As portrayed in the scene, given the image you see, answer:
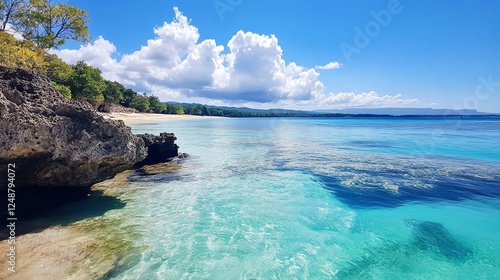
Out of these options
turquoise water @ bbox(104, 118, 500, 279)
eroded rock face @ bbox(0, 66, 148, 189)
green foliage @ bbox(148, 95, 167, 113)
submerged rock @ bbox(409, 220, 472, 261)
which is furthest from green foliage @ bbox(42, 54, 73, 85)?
green foliage @ bbox(148, 95, 167, 113)

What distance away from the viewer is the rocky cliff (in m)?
7.41

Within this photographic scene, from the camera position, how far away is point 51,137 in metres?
8.10

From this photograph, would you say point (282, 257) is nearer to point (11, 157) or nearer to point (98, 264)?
point (98, 264)

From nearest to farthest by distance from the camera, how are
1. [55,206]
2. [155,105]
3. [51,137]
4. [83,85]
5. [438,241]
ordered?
[438,241]
[51,137]
[55,206]
[83,85]
[155,105]

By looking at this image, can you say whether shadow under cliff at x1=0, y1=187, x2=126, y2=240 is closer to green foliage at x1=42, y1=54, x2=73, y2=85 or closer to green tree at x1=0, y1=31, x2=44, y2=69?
green tree at x1=0, y1=31, x2=44, y2=69

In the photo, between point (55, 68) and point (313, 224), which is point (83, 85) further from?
point (313, 224)

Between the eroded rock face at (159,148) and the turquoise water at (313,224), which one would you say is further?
the eroded rock face at (159,148)

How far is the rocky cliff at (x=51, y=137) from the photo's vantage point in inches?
292

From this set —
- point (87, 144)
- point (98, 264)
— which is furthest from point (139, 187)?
point (98, 264)

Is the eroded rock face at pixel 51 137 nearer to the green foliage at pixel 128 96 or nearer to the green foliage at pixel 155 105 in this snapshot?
the green foliage at pixel 128 96

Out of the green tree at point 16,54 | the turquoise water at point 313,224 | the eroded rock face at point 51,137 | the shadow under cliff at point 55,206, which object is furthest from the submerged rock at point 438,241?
the green tree at point 16,54

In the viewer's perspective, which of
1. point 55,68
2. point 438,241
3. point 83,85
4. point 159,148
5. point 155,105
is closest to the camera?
point 438,241

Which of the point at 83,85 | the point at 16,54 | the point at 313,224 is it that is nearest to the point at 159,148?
the point at 313,224

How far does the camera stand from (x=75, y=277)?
5441 millimetres
